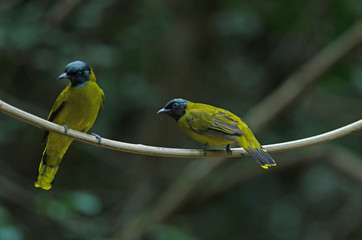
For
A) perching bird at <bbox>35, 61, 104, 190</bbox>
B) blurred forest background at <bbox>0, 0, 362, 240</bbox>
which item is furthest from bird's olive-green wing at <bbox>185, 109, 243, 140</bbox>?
blurred forest background at <bbox>0, 0, 362, 240</bbox>

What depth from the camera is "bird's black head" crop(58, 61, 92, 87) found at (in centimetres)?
357

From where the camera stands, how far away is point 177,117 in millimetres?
4062

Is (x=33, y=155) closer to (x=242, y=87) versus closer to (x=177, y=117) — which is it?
(x=242, y=87)

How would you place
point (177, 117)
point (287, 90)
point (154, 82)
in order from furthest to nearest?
point (154, 82) < point (287, 90) < point (177, 117)

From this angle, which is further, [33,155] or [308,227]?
[308,227]

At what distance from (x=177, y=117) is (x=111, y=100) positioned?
3.18 meters

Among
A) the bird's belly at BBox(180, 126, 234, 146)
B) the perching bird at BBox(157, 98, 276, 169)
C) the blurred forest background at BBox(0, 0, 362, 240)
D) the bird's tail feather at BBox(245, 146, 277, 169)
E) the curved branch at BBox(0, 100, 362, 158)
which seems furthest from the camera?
the blurred forest background at BBox(0, 0, 362, 240)

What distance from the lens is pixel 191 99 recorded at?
754 cm

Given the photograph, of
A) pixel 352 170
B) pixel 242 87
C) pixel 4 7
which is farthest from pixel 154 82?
pixel 352 170

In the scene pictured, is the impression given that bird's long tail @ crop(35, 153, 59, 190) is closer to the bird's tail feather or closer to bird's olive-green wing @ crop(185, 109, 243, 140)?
bird's olive-green wing @ crop(185, 109, 243, 140)

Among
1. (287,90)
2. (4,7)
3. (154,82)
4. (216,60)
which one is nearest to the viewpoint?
(4,7)

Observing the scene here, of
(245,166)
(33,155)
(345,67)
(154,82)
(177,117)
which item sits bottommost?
(177,117)

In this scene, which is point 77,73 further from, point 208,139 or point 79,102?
point 208,139

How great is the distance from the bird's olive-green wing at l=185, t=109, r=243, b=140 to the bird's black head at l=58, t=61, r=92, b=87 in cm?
84
